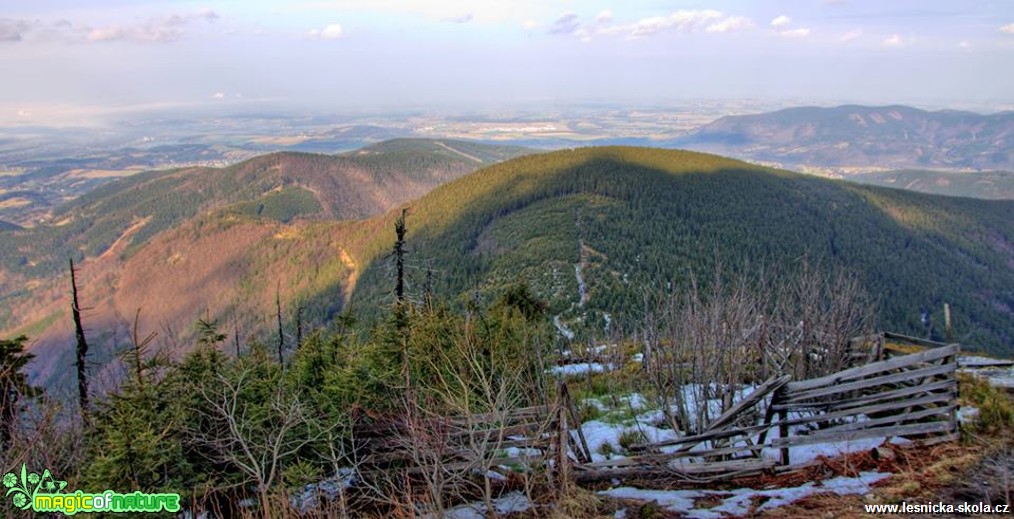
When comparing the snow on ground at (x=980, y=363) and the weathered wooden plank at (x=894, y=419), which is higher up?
the weathered wooden plank at (x=894, y=419)

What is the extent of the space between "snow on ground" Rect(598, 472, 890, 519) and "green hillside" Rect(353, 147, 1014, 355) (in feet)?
184

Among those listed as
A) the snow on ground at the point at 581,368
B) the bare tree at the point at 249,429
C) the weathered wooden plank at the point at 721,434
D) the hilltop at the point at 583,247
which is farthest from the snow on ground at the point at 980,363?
the hilltop at the point at 583,247

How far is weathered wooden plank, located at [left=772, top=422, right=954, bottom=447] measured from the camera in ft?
22.9

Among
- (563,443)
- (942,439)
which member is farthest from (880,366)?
(563,443)

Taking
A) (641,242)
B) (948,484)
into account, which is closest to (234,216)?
(641,242)

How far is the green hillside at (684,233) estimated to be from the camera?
84.4 m

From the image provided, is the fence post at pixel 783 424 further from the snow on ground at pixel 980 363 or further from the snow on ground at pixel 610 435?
the snow on ground at pixel 980 363

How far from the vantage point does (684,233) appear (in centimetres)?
10531

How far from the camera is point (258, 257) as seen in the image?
143 metres

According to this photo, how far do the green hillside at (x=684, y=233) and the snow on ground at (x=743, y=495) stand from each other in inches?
2208

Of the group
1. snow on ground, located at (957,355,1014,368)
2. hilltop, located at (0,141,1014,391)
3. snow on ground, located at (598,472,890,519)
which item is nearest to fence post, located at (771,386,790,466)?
snow on ground, located at (598,472,890,519)

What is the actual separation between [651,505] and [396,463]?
4.14m

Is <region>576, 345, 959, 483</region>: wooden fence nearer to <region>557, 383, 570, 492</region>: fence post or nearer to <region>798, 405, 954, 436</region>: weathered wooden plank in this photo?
<region>798, 405, 954, 436</region>: weathered wooden plank

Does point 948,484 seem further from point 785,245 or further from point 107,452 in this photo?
point 785,245
